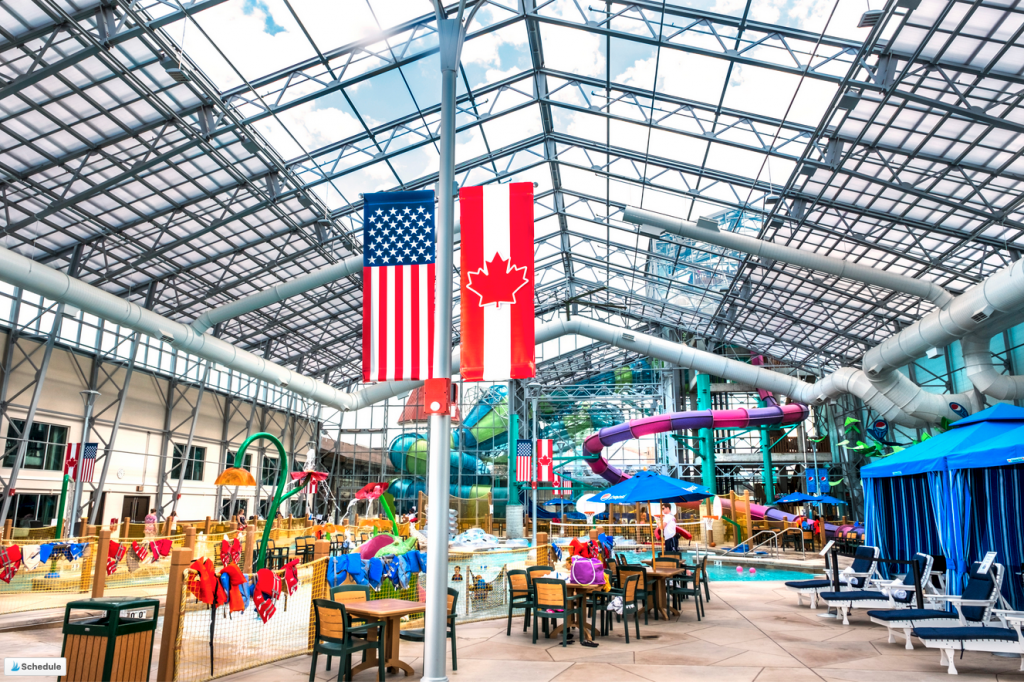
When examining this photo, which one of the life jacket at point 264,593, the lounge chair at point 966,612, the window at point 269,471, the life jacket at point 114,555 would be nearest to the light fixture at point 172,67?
the life jacket at point 114,555

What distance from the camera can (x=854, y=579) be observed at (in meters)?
12.3

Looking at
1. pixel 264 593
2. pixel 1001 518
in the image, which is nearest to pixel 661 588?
pixel 1001 518

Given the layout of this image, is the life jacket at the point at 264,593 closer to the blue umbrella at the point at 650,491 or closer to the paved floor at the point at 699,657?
the paved floor at the point at 699,657

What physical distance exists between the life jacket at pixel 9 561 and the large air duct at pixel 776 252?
648 inches

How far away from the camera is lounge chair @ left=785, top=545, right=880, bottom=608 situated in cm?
1215

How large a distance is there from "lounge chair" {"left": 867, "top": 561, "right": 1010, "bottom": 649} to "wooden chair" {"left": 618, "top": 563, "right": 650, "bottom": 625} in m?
3.20

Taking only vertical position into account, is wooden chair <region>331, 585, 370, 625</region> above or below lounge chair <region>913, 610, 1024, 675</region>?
above

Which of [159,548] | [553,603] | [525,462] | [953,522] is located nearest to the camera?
[553,603]

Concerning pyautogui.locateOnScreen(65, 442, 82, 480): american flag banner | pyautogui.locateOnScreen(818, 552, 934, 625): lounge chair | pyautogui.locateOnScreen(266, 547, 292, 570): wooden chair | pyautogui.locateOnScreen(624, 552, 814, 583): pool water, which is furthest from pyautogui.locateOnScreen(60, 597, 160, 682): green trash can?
pyautogui.locateOnScreen(65, 442, 82, 480): american flag banner

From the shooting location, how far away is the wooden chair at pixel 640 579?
412 inches

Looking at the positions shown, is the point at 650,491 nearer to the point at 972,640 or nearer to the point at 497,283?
the point at 972,640

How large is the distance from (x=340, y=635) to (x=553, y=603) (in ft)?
10.7

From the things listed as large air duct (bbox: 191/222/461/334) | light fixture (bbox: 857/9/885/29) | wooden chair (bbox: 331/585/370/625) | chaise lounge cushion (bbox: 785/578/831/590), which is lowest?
chaise lounge cushion (bbox: 785/578/831/590)

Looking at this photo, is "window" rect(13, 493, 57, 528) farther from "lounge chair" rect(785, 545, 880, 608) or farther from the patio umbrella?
"lounge chair" rect(785, 545, 880, 608)
